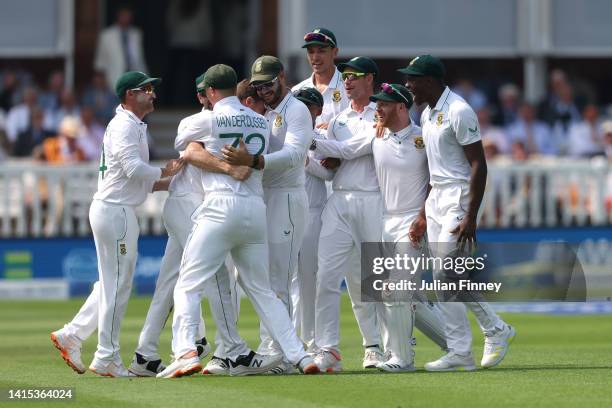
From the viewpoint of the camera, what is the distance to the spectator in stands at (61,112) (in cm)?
2205

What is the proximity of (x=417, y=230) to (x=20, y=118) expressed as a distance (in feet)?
38.3

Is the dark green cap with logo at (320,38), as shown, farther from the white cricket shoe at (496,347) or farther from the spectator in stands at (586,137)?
the spectator in stands at (586,137)

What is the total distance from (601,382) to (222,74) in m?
3.32

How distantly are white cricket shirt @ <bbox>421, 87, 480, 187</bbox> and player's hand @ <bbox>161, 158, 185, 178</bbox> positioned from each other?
1.78m

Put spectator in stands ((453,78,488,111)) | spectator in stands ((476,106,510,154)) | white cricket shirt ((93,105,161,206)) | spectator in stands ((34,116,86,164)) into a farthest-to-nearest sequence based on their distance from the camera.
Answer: spectator in stands ((453,78,488,111))
spectator in stands ((476,106,510,154))
spectator in stands ((34,116,86,164))
white cricket shirt ((93,105,161,206))

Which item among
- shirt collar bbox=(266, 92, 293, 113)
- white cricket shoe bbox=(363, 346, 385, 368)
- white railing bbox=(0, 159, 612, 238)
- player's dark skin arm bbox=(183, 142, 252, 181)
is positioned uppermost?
shirt collar bbox=(266, 92, 293, 113)

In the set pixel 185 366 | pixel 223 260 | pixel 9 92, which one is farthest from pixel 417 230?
pixel 9 92

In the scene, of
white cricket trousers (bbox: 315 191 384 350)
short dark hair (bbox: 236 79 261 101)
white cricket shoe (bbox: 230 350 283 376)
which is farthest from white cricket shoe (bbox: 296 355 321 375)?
short dark hair (bbox: 236 79 261 101)

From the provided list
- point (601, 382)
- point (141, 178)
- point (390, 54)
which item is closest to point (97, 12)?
point (390, 54)

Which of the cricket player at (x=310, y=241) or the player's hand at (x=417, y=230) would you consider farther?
the cricket player at (x=310, y=241)

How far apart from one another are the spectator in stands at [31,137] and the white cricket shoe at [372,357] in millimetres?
10801

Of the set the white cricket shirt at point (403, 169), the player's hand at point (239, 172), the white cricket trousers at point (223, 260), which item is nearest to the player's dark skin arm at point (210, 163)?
the player's hand at point (239, 172)

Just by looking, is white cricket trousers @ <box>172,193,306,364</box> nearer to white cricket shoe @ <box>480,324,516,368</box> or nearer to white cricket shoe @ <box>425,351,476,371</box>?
white cricket shoe @ <box>425,351,476,371</box>

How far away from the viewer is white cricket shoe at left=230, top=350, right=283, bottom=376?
36.3 feet
